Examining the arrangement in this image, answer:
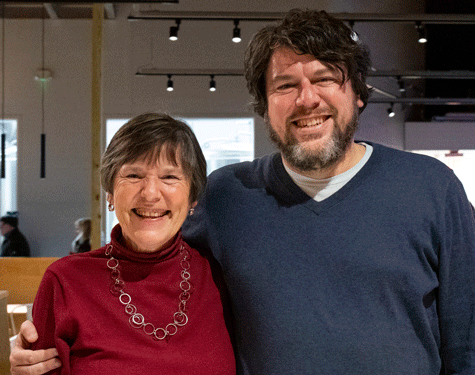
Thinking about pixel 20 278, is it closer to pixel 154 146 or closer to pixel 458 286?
pixel 154 146

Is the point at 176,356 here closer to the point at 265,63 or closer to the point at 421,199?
the point at 421,199

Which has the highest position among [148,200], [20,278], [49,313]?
[148,200]

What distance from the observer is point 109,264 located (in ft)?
4.63

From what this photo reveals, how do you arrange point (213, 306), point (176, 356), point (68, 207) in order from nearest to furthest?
point (176, 356) → point (213, 306) → point (68, 207)

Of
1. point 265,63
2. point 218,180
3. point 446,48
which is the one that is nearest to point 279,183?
point 218,180

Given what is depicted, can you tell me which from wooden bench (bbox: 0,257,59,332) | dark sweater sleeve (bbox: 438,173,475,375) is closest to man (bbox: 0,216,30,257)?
wooden bench (bbox: 0,257,59,332)

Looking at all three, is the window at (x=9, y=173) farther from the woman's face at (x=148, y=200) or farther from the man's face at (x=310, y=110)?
the man's face at (x=310, y=110)

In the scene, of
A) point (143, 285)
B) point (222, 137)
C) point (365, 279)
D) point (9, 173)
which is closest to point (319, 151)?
point (365, 279)

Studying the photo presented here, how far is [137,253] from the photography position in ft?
4.62

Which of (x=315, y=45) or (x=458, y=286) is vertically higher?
(x=315, y=45)

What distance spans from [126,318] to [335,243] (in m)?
0.63

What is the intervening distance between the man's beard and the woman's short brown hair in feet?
0.92

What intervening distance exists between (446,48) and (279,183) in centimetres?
714

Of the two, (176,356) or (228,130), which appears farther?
(228,130)
